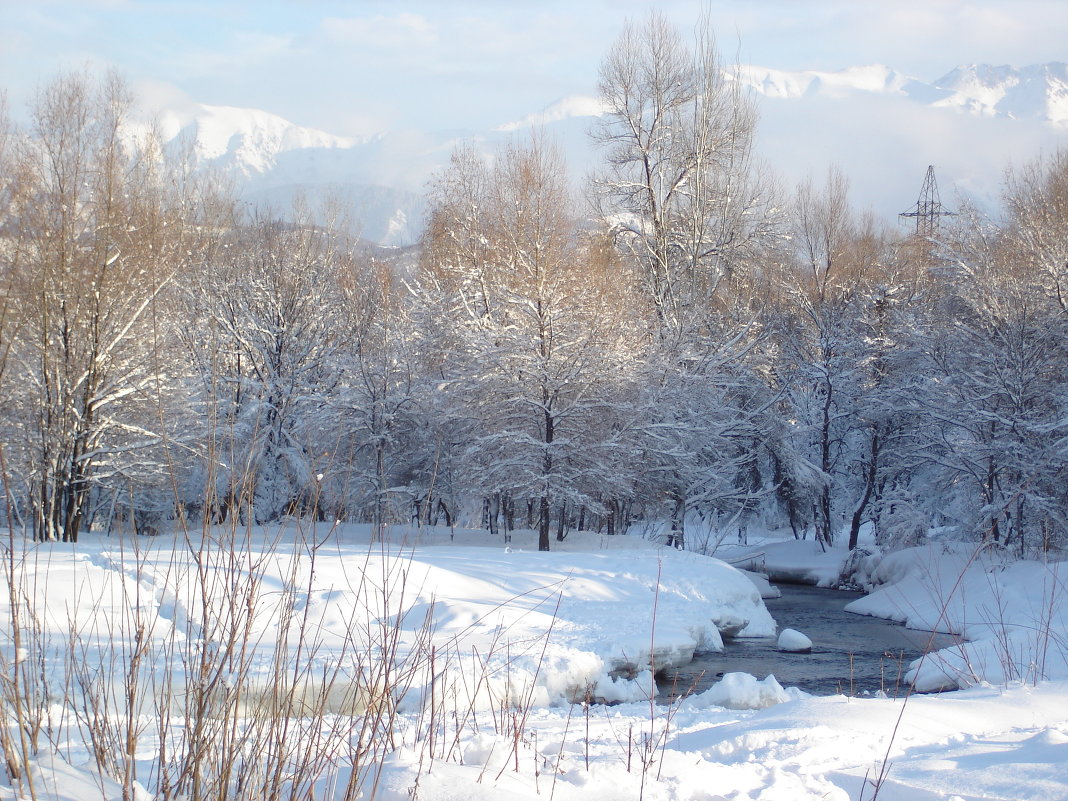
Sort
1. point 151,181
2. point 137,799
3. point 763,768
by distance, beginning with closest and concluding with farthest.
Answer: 1. point 137,799
2. point 763,768
3. point 151,181

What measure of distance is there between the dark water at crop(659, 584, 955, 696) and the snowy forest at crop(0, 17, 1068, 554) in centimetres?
276

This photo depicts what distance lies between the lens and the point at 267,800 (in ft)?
7.53

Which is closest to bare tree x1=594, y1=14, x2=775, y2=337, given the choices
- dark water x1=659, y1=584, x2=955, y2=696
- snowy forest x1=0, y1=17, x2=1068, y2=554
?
snowy forest x1=0, y1=17, x2=1068, y2=554

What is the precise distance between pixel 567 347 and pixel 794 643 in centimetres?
767

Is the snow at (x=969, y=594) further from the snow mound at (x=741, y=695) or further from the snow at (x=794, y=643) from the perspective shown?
the snow mound at (x=741, y=695)

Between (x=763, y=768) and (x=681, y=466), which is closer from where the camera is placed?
(x=763, y=768)

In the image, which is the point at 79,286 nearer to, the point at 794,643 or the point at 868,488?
the point at 794,643

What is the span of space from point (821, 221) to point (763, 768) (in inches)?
1008

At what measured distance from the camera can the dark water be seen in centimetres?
1045

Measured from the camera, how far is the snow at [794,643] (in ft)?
42.8

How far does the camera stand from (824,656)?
41.7 feet

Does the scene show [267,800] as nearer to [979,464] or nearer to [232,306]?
[979,464]

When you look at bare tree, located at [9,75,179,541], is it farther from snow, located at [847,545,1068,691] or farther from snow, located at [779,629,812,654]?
snow, located at [847,545,1068,691]

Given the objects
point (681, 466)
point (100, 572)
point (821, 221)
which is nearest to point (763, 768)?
point (100, 572)
